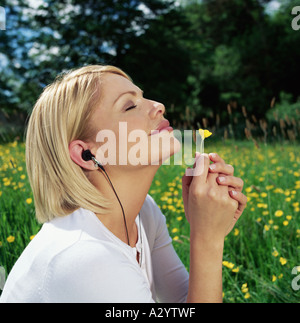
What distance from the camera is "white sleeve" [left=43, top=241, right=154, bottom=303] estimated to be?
0.80 m

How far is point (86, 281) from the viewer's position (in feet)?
2.63

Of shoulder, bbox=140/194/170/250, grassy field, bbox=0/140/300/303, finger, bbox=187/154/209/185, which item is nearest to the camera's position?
finger, bbox=187/154/209/185

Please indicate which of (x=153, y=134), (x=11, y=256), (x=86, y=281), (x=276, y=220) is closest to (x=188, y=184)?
(x=153, y=134)

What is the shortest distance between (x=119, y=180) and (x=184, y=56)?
15.3 meters

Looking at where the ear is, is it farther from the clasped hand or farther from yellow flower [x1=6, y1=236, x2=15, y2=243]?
yellow flower [x1=6, y1=236, x2=15, y2=243]

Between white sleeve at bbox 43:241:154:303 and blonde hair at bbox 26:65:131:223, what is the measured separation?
0.21 meters

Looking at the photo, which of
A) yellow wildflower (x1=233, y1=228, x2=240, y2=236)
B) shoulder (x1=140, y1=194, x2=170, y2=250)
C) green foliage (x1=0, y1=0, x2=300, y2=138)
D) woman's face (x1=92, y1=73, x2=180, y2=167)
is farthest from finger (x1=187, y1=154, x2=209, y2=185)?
green foliage (x1=0, y1=0, x2=300, y2=138)

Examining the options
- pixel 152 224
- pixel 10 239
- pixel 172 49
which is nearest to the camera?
pixel 152 224

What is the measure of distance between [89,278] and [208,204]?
0.39 m

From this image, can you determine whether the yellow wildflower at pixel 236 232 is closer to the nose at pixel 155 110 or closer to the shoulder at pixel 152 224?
the shoulder at pixel 152 224

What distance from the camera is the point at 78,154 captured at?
3.45ft
